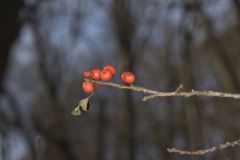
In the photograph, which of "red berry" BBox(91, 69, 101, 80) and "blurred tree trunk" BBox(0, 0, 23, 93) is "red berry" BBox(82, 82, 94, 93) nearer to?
"red berry" BBox(91, 69, 101, 80)

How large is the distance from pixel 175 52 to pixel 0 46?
674cm

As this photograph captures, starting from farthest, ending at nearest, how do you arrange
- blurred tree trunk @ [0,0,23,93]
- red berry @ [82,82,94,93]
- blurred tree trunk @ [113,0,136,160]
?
blurred tree trunk @ [113,0,136,160] → blurred tree trunk @ [0,0,23,93] → red berry @ [82,82,94,93]

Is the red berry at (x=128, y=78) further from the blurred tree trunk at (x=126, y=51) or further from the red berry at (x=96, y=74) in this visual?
the blurred tree trunk at (x=126, y=51)

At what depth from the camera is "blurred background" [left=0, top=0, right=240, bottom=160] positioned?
20.9 ft

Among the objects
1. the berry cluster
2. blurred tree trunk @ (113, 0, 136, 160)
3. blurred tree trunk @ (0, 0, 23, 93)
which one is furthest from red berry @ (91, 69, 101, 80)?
blurred tree trunk @ (113, 0, 136, 160)

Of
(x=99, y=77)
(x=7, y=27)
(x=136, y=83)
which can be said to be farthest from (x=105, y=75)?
(x=136, y=83)

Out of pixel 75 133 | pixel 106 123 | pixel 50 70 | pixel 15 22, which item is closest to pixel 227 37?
pixel 50 70

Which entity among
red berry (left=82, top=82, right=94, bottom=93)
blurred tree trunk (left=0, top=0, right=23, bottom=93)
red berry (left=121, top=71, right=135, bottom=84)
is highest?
blurred tree trunk (left=0, top=0, right=23, bottom=93)

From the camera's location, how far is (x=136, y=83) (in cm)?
1455

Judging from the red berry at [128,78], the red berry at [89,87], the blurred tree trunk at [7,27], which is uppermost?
the blurred tree trunk at [7,27]

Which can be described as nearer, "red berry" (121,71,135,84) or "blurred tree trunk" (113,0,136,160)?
"red berry" (121,71,135,84)

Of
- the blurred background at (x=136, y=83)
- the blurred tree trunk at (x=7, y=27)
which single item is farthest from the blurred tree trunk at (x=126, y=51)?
the blurred tree trunk at (x=7, y=27)

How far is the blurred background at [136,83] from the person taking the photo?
638cm

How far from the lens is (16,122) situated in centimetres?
616
